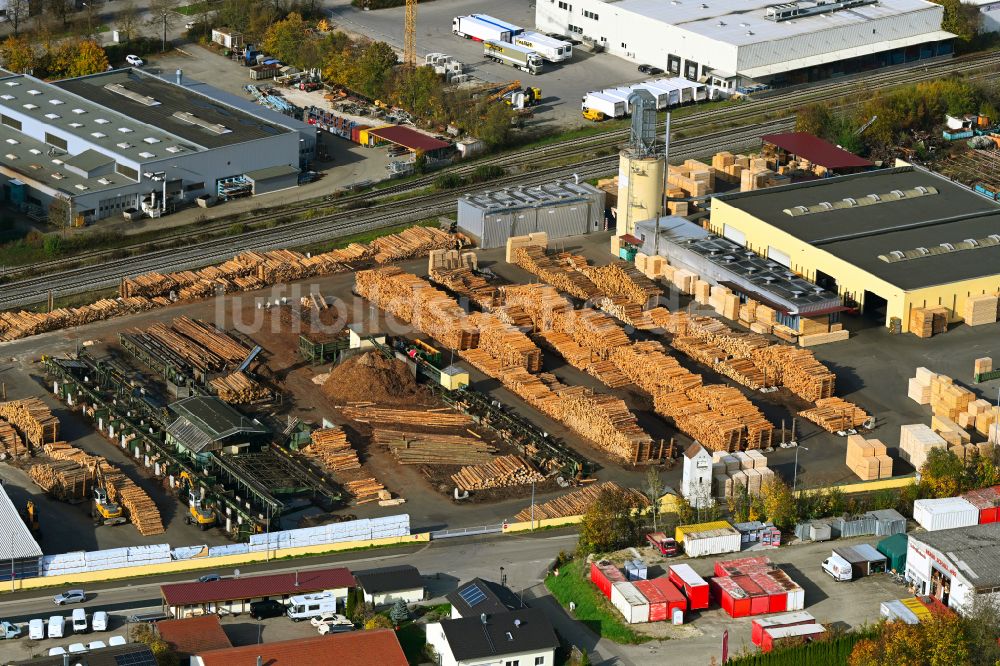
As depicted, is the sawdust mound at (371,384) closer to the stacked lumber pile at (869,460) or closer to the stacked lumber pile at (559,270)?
the stacked lumber pile at (559,270)

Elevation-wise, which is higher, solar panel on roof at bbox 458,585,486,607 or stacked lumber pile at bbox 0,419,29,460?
solar panel on roof at bbox 458,585,486,607

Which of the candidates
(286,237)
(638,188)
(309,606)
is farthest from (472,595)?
(286,237)

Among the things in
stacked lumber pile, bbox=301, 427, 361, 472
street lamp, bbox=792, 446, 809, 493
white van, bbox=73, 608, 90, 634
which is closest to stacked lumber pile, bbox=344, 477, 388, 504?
stacked lumber pile, bbox=301, 427, 361, 472

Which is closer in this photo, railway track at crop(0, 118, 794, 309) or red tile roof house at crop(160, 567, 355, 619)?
red tile roof house at crop(160, 567, 355, 619)

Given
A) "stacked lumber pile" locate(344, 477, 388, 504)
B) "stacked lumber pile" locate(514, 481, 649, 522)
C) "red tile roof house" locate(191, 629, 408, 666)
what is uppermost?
"red tile roof house" locate(191, 629, 408, 666)

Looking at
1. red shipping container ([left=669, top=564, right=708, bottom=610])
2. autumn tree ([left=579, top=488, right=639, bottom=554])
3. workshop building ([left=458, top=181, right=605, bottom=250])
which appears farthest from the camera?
workshop building ([left=458, top=181, right=605, bottom=250])

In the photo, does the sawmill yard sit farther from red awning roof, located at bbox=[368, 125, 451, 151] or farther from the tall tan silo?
red awning roof, located at bbox=[368, 125, 451, 151]

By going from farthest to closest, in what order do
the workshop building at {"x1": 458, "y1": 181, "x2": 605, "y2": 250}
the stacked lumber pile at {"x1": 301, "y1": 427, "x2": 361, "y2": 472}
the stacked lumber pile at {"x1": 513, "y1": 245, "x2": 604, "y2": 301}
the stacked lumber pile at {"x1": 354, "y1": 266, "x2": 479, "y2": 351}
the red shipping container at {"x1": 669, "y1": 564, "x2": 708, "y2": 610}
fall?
the workshop building at {"x1": 458, "y1": 181, "x2": 605, "y2": 250} → the stacked lumber pile at {"x1": 513, "y1": 245, "x2": 604, "y2": 301} → the stacked lumber pile at {"x1": 354, "y1": 266, "x2": 479, "y2": 351} → the stacked lumber pile at {"x1": 301, "y1": 427, "x2": 361, "y2": 472} → the red shipping container at {"x1": 669, "y1": 564, "x2": 708, "y2": 610}

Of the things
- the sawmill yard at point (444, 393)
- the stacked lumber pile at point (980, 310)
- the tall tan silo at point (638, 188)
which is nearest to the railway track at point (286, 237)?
the sawmill yard at point (444, 393)

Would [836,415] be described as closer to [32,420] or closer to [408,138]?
[32,420]
